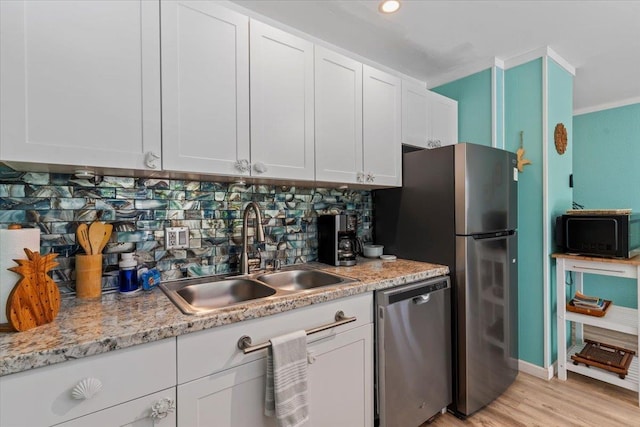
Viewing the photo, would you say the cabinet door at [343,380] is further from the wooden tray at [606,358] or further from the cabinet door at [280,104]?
the wooden tray at [606,358]

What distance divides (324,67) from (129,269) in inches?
57.3

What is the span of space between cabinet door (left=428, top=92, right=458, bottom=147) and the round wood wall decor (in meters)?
0.74

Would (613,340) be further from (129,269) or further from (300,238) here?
(129,269)

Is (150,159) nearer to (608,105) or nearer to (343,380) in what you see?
(343,380)

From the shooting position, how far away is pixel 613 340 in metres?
3.01

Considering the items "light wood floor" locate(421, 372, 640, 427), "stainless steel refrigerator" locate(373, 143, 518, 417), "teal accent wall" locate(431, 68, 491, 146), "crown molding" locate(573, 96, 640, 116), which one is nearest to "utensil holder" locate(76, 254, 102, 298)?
"stainless steel refrigerator" locate(373, 143, 518, 417)

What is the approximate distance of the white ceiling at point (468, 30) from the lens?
1820 mm

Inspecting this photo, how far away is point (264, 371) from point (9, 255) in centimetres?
92

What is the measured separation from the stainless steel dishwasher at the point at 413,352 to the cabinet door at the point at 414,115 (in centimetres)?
105

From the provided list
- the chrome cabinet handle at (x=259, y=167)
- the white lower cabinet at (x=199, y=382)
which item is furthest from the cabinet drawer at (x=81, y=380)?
the chrome cabinet handle at (x=259, y=167)

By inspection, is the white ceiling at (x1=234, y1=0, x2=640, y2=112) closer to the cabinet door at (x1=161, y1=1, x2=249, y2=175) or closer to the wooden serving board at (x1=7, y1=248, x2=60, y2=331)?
the cabinet door at (x1=161, y1=1, x2=249, y2=175)

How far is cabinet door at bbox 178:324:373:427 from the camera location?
1030 millimetres

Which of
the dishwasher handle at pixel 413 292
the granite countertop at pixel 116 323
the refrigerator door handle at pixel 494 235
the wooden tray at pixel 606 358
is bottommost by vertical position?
the wooden tray at pixel 606 358

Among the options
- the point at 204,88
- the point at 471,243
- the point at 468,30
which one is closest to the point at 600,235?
the point at 471,243
